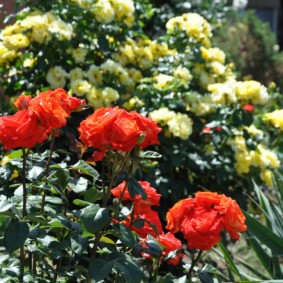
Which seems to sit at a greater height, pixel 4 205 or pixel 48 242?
pixel 4 205

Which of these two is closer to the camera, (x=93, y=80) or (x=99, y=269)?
(x=99, y=269)

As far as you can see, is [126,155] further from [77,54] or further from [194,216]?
[77,54]

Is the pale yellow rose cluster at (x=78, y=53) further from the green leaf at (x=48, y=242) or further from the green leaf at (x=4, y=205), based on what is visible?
the green leaf at (x=4, y=205)

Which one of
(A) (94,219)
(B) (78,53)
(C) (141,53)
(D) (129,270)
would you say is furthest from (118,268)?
(C) (141,53)

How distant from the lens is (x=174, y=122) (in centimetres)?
399

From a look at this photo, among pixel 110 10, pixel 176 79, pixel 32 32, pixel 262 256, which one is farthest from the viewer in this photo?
pixel 176 79

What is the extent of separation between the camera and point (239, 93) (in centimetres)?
425

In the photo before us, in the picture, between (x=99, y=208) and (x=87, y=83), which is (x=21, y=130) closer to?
(x=99, y=208)

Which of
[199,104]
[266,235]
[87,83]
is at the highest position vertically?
[87,83]

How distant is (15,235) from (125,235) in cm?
30

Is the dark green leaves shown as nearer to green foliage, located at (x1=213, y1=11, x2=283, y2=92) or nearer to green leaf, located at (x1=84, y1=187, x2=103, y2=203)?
green leaf, located at (x1=84, y1=187, x2=103, y2=203)

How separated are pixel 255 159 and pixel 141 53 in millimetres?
841

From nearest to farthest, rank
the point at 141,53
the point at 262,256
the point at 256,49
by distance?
the point at 262,256, the point at 141,53, the point at 256,49

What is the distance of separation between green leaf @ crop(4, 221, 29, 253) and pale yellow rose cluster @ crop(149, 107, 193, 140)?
1810 millimetres
